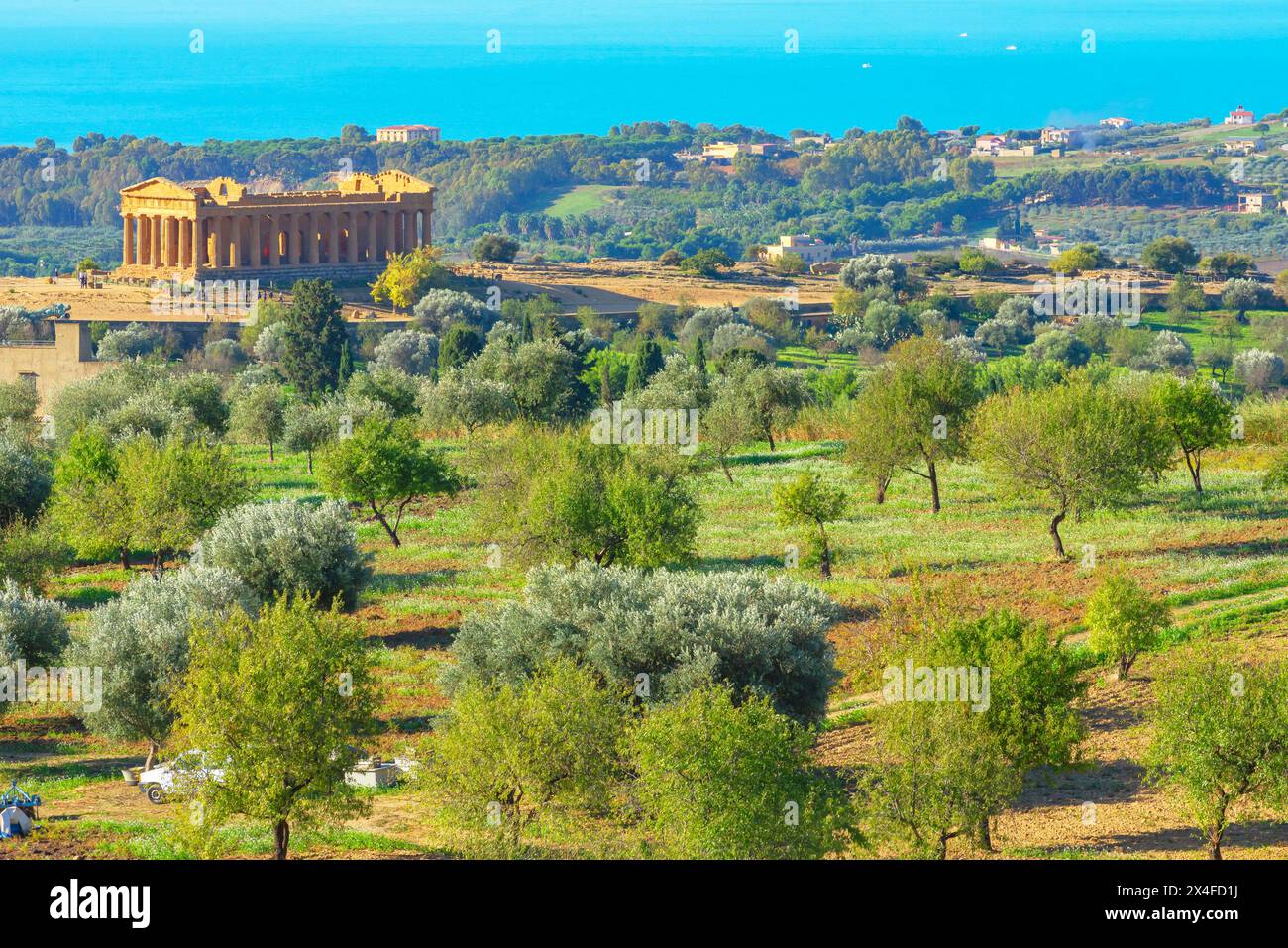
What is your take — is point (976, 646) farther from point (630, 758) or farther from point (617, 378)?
point (617, 378)

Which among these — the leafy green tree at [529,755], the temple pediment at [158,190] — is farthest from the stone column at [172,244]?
the leafy green tree at [529,755]

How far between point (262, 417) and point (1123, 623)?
37.6 m

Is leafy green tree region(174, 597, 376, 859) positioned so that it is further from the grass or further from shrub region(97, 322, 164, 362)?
shrub region(97, 322, 164, 362)

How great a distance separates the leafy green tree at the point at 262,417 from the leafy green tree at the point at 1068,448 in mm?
26366

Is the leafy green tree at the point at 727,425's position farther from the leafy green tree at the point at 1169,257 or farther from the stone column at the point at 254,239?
the leafy green tree at the point at 1169,257

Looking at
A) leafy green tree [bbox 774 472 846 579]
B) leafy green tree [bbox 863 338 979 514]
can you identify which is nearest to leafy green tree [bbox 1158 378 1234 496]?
leafy green tree [bbox 863 338 979 514]

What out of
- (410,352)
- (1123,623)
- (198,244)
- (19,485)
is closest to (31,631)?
(19,485)

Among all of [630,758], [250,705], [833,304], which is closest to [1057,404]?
[630,758]

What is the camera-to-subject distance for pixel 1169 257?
147 meters

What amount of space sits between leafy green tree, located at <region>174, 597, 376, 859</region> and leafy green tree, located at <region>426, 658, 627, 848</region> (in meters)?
1.41

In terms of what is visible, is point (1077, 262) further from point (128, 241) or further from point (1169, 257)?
point (128, 241)

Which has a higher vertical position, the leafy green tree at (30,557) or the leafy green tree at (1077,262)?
the leafy green tree at (1077,262)

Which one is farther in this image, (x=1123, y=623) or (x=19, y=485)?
(x=19, y=485)

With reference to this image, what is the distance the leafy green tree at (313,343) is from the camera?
88688 millimetres
